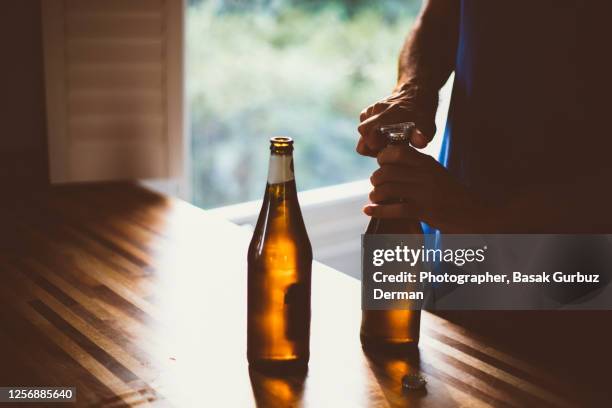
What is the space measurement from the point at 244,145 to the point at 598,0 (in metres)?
7.50

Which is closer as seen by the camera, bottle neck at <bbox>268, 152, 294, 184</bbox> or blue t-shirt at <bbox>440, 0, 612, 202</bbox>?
bottle neck at <bbox>268, 152, 294, 184</bbox>

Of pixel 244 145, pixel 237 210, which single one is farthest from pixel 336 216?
pixel 244 145

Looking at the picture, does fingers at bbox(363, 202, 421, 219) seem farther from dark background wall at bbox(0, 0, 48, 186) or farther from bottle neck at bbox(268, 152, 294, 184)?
dark background wall at bbox(0, 0, 48, 186)

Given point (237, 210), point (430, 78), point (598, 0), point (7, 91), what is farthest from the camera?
point (237, 210)

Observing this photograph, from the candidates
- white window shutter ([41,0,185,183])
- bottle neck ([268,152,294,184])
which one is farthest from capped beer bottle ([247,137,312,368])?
white window shutter ([41,0,185,183])

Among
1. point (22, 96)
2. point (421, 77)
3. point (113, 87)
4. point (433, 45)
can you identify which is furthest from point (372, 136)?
point (22, 96)

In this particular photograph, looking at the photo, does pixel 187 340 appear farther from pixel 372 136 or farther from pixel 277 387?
pixel 372 136

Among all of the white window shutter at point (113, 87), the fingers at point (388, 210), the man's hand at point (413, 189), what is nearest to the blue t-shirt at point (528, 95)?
the man's hand at point (413, 189)

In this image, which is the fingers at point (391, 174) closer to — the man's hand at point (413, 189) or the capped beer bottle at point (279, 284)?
the man's hand at point (413, 189)

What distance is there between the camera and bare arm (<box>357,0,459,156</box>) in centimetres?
104

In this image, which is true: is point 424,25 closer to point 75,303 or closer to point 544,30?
point 544,30

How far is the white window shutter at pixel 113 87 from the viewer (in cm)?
187

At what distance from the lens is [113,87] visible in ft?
6.34

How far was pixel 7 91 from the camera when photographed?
6.31ft
